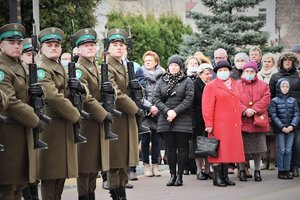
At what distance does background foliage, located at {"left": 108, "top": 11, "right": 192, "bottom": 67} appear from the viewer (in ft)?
116

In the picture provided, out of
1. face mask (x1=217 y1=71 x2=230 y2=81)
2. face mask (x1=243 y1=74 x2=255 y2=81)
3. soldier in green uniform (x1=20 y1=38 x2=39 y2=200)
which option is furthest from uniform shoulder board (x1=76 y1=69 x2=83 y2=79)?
face mask (x1=243 y1=74 x2=255 y2=81)

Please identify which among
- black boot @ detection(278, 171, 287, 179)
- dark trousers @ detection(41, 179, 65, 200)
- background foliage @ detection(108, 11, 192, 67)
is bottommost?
black boot @ detection(278, 171, 287, 179)

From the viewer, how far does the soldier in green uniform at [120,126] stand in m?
9.91

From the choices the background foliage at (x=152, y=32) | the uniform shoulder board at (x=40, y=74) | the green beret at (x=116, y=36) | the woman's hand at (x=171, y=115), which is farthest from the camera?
the background foliage at (x=152, y=32)

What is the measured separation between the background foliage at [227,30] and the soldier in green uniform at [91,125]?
12.6m

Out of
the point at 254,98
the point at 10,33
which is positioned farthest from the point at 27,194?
the point at 254,98

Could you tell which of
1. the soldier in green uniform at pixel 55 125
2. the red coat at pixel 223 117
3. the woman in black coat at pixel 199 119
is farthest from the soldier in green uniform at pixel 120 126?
the woman in black coat at pixel 199 119

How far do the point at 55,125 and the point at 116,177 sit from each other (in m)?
1.48

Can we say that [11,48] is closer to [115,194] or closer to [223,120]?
[115,194]

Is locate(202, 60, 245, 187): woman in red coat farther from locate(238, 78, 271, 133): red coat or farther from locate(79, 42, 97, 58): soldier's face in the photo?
locate(79, 42, 97, 58): soldier's face

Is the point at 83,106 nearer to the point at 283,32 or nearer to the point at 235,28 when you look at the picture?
the point at 235,28

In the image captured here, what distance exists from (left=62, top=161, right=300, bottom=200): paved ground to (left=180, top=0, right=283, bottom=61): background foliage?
29.0 ft

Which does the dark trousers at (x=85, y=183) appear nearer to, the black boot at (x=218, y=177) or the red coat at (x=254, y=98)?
the black boot at (x=218, y=177)

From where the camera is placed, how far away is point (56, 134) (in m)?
8.79
